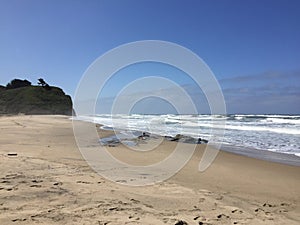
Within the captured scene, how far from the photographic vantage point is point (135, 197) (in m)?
4.53

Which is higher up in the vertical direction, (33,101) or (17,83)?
(17,83)

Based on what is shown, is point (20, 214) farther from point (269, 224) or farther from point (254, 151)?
point (254, 151)

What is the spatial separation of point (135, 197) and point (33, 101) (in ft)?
207

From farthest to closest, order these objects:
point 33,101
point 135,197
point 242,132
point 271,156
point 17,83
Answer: point 17,83
point 33,101
point 242,132
point 271,156
point 135,197

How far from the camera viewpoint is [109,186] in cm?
509

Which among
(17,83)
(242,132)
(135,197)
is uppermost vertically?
(17,83)

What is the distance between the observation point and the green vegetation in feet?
190

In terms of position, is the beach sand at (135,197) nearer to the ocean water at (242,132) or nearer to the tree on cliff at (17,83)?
the ocean water at (242,132)

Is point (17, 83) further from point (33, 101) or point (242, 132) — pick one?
point (242, 132)

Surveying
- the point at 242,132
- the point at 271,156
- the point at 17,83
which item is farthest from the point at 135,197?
Answer: the point at 17,83

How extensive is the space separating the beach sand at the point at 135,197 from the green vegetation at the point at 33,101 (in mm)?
54024

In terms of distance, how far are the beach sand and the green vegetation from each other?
54024 millimetres

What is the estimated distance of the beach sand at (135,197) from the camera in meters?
3.60

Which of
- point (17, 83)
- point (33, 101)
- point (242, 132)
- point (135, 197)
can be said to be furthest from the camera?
point (17, 83)
